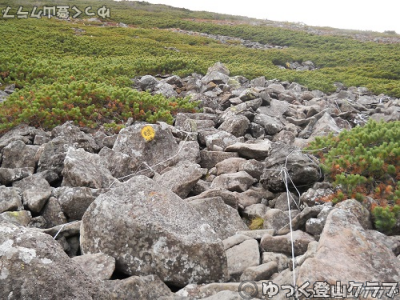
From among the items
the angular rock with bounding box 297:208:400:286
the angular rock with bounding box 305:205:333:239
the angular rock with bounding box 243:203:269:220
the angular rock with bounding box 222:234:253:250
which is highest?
the angular rock with bounding box 297:208:400:286

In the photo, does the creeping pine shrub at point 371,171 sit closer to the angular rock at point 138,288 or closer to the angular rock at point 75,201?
the angular rock at point 138,288

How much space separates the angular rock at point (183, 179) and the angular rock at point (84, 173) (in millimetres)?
1073

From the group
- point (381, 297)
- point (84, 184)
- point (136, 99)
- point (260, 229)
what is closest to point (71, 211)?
point (84, 184)

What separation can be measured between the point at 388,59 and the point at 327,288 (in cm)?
3546

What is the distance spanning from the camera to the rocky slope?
392cm

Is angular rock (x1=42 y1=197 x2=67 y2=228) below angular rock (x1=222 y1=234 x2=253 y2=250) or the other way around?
below

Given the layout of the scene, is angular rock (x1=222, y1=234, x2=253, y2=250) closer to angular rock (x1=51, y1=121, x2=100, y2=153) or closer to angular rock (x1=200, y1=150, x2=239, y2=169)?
angular rock (x1=200, y1=150, x2=239, y2=169)

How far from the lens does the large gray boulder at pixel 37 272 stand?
3434 mm

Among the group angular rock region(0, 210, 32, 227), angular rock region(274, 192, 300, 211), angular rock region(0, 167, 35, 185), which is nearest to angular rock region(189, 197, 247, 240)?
angular rock region(274, 192, 300, 211)

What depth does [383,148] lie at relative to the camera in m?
6.73

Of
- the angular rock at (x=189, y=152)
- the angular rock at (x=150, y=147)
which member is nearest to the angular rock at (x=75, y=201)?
the angular rock at (x=150, y=147)

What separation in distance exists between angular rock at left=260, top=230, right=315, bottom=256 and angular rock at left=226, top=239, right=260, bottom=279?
19 cm

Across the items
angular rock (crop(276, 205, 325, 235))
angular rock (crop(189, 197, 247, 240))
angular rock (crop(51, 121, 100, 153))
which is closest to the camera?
angular rock (crop(276, 205, 325, 235))

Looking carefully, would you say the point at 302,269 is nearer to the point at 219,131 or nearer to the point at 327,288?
the point at 327,288
